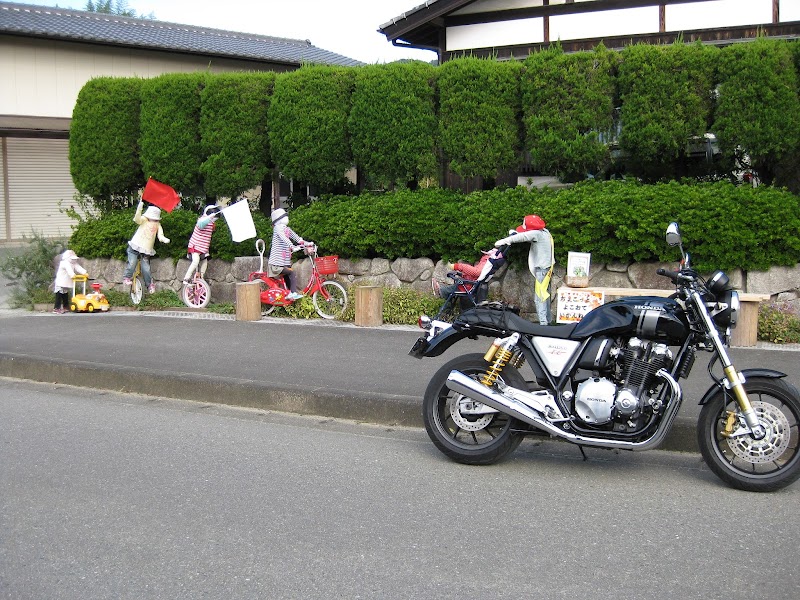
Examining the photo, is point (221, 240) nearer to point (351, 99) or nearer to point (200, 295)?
point (200, 295)

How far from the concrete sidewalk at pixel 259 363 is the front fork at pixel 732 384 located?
3.80ft

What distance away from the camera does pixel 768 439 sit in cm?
528

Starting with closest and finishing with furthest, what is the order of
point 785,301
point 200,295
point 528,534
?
point 528,534 → point 785,301 → point 200,295

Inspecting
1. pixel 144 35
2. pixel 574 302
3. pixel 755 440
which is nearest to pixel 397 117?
pixel 574 302

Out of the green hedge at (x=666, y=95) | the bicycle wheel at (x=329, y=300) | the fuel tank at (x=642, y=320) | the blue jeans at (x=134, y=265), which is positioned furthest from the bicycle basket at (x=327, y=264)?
the fuel tank at (x=642, y=320)

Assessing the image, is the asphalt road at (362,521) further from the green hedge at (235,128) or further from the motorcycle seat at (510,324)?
the green hedge at (235,128)

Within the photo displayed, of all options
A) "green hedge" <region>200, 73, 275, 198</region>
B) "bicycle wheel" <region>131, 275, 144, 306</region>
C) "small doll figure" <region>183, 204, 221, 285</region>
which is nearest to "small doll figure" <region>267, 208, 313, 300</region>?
"small doll figure" <region>183, 204, 221, 285</region>

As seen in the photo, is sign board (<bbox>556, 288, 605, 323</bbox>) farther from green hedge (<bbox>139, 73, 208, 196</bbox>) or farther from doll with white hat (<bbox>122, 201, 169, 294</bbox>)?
green hedge (<bbox>139, 73, 208, 196</bbox>)

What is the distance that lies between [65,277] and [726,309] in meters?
11.0

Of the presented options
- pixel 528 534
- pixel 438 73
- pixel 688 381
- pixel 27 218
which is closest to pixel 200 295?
pixel 438 73

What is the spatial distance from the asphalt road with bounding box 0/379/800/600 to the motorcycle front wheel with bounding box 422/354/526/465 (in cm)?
15

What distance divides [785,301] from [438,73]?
18.2 ft

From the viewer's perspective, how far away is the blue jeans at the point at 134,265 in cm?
1365

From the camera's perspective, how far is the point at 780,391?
5.27m
